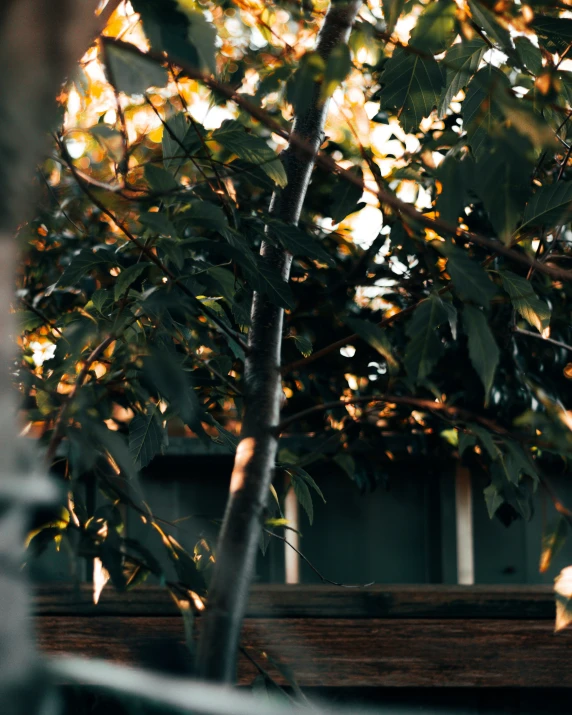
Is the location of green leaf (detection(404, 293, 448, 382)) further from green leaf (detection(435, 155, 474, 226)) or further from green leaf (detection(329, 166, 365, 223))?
green leaf (detection(329, 166, 365, 223))

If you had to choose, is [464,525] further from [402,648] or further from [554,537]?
[554,537]

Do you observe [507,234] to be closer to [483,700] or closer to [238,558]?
[238,558]

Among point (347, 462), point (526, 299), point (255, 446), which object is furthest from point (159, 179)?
point (347, 462)

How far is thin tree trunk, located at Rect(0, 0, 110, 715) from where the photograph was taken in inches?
17.8

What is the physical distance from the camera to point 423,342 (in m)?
0.60

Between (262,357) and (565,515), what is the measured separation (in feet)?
1.05

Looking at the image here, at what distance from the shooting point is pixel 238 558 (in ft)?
1.93

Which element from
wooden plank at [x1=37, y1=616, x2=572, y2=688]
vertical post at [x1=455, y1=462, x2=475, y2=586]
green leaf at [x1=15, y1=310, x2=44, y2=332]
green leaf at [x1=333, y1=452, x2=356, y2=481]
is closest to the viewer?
green leaf at [x1=15, y1=310, x2=44, y2=332]

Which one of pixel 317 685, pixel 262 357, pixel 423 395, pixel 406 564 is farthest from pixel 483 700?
pixel 262 357

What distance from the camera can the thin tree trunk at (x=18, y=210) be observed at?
452mm

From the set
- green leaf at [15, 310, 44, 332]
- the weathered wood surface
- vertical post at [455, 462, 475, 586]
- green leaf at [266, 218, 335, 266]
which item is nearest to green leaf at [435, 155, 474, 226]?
green leaf at [266, 218, 335, 266]

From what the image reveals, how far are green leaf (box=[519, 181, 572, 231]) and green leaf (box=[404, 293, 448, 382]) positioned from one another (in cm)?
14

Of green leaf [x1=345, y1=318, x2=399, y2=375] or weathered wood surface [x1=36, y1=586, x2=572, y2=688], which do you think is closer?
green leaf [x1=345, y1=318, x2=399, y2=375]

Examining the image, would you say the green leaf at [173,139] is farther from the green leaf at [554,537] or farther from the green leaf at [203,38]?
the green leaf at [554,537]
